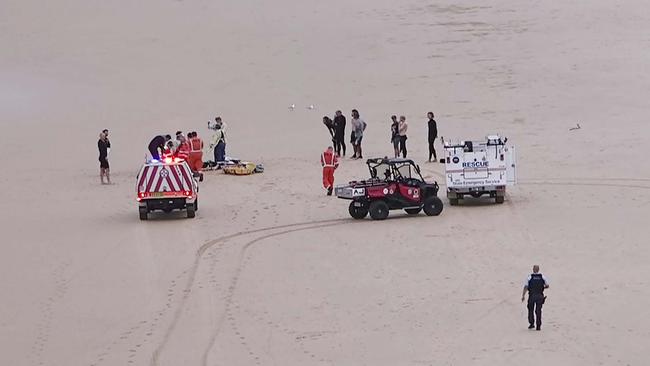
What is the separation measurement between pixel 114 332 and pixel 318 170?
14224mm

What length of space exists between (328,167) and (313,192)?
3.33 ft

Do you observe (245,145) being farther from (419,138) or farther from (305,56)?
(305,56)

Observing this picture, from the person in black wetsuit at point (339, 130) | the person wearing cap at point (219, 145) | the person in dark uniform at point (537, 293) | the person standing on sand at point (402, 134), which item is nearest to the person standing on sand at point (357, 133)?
the person in black wetsuit at point (339, 130)

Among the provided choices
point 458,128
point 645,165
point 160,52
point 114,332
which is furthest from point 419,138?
point 114,332

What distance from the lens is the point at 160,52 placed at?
4572 cm

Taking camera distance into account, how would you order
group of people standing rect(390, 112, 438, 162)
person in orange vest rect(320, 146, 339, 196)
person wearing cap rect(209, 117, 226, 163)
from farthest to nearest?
group of people standing rect(390, 112, 438, 162)
person wearing cap rect(209, 117, 226, 163)
person in orange vest rect(320, 146, 339, 196)

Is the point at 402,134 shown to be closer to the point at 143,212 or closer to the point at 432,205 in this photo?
the point at 432,205

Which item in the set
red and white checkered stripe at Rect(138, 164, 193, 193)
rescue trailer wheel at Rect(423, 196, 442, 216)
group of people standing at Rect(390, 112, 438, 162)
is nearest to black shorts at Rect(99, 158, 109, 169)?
red and white checkered stripe at Rect(138, 164, 193, 193)

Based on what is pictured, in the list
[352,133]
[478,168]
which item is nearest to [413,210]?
[478,168]

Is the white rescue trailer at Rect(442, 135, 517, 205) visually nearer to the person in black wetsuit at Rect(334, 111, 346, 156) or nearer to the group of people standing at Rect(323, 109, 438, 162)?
the group of people standing at Rect(323, 109, 438, 162)

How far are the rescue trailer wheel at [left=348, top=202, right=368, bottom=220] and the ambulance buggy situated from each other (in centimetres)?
289

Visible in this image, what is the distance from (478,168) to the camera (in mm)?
24984

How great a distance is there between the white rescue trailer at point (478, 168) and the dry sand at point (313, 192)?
37 centimetres

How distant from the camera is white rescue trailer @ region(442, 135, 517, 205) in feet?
81.9
